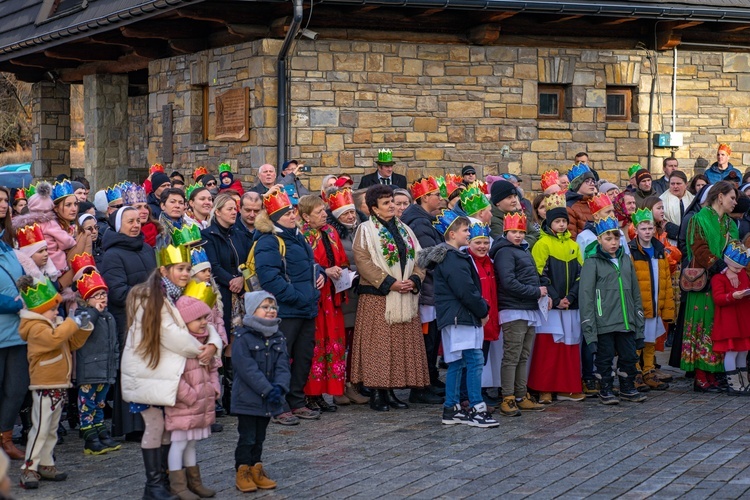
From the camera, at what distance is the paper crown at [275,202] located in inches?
351

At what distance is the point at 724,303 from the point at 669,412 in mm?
1343

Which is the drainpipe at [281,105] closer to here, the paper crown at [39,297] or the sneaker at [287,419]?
the sneaker at [287,419]

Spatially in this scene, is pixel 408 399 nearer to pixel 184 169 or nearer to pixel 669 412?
pixel 669 412

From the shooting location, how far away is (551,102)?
16.4 m

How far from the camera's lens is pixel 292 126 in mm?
14586

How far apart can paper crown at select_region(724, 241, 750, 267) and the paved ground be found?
1.31 m

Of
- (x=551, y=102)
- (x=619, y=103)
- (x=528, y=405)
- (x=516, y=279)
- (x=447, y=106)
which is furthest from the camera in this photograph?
(x=619, y=103)

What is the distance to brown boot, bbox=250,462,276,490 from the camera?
22.3 feet

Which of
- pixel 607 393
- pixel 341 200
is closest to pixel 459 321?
pixel 607 393

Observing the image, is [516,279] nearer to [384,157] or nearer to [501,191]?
[501,191]

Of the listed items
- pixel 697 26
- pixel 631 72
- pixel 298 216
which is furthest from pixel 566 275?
pixel 697 26

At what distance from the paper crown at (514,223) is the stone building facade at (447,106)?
223 inches

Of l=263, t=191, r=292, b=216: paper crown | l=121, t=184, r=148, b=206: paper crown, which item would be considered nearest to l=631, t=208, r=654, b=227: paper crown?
l=263, t=191, r=292, b=216: paper crown

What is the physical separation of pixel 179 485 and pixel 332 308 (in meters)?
3.17
